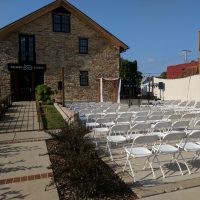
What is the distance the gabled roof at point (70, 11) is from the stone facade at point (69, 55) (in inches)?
11.5

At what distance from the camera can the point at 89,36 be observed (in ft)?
87.6

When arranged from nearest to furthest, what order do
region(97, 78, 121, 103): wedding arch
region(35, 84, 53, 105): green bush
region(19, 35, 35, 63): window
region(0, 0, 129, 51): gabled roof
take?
region(35, 84, 53, 105): green bush
region(0, 0, 129, 51): gabled roof
region(19, 35, 35, 63): window
region(97, 78, 121, 103): wedding arch

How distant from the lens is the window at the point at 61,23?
2564 centimetres

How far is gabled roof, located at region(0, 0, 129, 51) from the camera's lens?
2422 cm

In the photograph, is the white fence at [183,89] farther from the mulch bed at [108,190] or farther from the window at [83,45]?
the mulch bed at [108,190]

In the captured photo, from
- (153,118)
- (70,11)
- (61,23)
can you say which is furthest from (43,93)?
(153,118)

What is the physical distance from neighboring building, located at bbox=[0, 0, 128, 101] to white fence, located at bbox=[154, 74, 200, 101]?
5.60 m

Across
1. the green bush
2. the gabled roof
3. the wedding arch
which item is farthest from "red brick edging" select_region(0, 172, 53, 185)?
the gabled roof

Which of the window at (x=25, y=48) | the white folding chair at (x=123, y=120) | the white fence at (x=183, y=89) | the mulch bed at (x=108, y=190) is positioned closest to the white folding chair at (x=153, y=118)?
the white folding chair at (x=123, y=120)

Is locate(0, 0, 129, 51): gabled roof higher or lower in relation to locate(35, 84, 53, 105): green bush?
higher

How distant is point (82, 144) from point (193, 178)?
2.25m

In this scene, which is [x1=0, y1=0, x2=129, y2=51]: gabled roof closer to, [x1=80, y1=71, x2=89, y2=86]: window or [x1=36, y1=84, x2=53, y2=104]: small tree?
[x1=80, y1=71, x2=89, y2=86]: window

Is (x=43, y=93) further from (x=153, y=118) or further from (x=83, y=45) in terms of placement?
(x=153, y=118)

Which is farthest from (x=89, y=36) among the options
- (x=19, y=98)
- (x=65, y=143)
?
(x=65, y=143)
